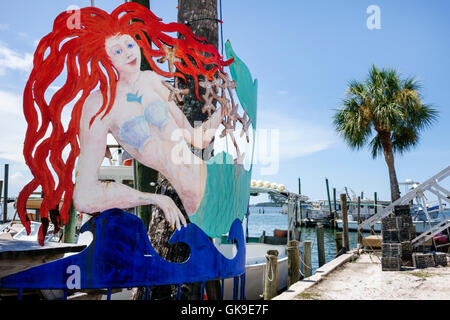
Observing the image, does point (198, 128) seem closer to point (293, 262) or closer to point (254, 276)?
point (293, 262)

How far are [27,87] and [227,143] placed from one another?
8.46ft

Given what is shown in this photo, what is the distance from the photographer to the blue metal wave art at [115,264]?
370 centimetres

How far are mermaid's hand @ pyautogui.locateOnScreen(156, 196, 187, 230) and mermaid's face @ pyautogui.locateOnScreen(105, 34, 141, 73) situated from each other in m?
1.59

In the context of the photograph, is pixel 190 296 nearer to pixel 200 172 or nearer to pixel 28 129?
pixel 200 172

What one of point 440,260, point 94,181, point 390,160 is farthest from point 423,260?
point 94,181

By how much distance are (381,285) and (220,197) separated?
17.5 feet

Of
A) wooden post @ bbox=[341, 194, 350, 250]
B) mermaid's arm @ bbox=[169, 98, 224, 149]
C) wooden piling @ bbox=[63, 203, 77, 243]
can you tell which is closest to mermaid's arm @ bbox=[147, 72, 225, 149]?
mermaid's arm @ bbox=[169, 98, 224, 149]

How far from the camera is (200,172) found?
15.0 feet

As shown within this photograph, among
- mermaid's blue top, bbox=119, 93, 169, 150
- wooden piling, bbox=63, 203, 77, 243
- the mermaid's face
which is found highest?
the mermaid's face

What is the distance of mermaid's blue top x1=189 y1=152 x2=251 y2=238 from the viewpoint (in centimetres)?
457

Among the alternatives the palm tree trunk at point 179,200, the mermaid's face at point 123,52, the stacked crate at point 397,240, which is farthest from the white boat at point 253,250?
the stacked crate at point 397,240

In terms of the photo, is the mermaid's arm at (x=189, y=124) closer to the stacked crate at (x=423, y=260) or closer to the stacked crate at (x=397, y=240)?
the stacked crate at (x=397, y=240)

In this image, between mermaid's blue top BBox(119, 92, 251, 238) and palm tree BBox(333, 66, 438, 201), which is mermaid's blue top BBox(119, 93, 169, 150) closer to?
mermaid's blue top BBox(119, 92, 251, 238)

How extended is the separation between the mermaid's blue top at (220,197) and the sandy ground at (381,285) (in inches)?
112
